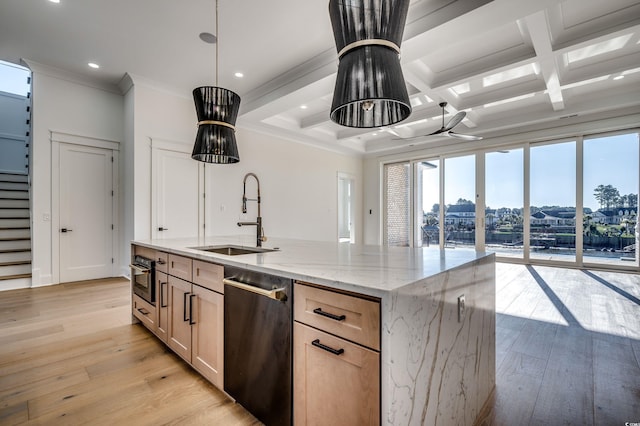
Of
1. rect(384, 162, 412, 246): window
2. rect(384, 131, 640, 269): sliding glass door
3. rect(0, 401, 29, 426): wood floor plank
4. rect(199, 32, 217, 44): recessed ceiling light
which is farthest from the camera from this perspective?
rect(384, 162, 412, 246): window

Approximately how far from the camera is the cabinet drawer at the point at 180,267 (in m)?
2.01

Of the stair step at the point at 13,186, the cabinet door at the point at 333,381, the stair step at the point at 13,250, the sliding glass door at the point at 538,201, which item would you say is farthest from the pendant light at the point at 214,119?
the sliding glass door at the point at 538,201

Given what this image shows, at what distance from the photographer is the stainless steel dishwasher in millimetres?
1304

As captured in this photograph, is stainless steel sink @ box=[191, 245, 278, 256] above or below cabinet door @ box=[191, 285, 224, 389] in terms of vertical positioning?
above

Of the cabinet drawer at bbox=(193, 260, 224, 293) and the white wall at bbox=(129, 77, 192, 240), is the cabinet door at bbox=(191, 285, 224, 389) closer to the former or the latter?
the cabinet drawer at bbox=(193, 260, 224, 293)

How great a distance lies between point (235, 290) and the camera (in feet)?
5.22

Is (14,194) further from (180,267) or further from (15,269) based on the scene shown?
(180,267)

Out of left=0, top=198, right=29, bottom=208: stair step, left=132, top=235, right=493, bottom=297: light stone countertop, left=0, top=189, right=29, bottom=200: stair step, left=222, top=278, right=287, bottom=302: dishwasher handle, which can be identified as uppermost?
left=0, top=189, right=29, bottom=200: stair step

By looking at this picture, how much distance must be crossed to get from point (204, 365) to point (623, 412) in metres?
2.47

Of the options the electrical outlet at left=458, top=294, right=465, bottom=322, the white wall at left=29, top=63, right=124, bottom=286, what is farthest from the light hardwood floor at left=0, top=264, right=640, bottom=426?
the white wall at left=29, top=63, right=124, bottom=286

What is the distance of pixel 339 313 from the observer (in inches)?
42.6

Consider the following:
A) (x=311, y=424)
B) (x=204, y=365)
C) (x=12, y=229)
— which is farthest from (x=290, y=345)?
(x=12, y=229)

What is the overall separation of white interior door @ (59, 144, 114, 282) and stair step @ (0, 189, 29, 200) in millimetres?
1972

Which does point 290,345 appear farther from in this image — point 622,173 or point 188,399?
point 622,173
